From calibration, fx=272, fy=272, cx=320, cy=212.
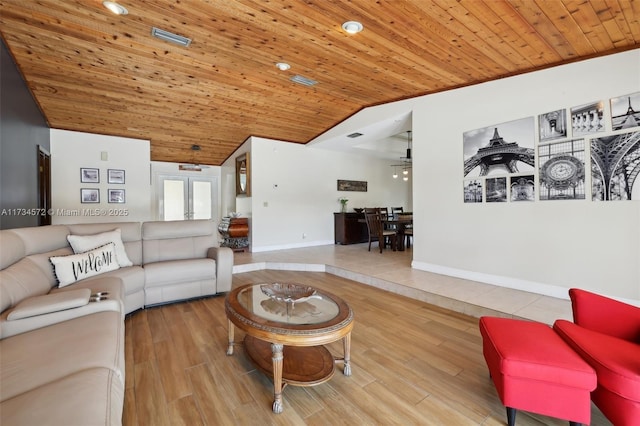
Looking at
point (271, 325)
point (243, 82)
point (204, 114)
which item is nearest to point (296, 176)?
point (204, 114)

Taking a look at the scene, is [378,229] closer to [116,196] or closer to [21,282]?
[21,282]

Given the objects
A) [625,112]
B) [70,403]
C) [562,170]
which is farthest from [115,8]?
[625,112]

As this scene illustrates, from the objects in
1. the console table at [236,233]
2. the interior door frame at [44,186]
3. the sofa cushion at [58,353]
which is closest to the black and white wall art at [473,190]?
the sofa cushion at [58,353]

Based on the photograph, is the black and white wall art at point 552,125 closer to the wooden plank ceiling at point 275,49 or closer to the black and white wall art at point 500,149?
the black and white wall art at point 500,149

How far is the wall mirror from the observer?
6330 millimetres

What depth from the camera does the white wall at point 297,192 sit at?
6.30 metres

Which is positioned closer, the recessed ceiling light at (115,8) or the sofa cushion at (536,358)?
the sofa cushion at (536,358)

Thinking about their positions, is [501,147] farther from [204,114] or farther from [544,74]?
[204,114]

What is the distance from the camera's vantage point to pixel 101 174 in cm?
566

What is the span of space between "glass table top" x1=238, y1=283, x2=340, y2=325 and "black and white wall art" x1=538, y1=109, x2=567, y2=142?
10.4 ft

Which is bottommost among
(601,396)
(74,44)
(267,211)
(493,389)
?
(493,389)

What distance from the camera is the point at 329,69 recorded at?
148 inches

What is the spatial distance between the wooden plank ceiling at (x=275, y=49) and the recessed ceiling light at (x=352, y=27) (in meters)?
0.07

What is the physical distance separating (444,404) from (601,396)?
0.75 meters
